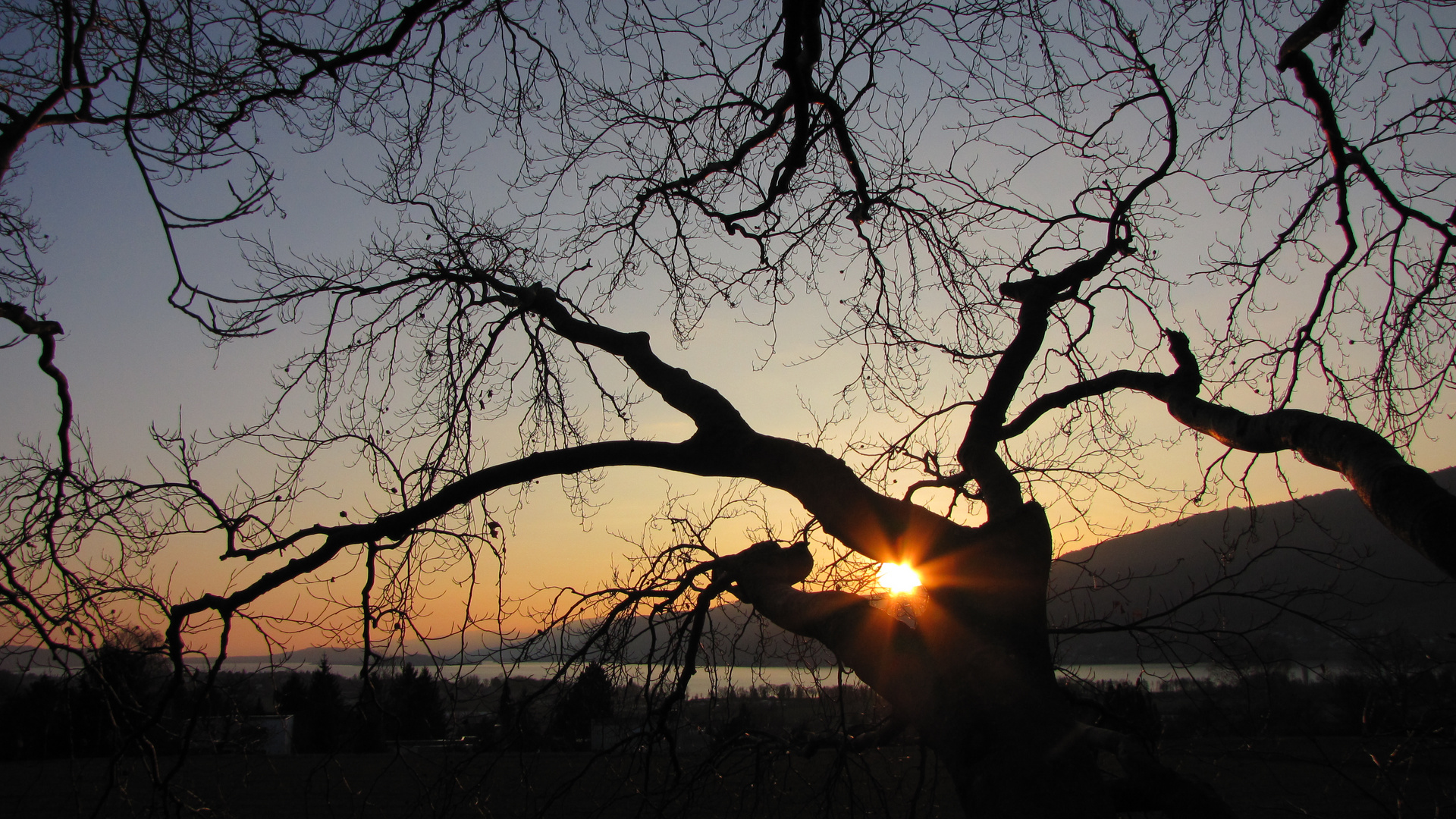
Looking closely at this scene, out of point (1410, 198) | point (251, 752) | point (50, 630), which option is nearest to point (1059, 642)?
point (1410, 198)

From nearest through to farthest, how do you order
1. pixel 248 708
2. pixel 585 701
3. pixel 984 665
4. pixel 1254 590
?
1. pixel 984 665
2. pixel 1254 590
3. pixel 585 701
4. pixel 248 708

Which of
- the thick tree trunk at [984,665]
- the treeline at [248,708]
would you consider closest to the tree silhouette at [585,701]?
the treeline at [248,708]

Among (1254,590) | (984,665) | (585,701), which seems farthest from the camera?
(585,701)

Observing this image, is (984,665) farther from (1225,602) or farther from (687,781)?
(1225,602)

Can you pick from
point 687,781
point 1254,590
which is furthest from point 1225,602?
point 687,781

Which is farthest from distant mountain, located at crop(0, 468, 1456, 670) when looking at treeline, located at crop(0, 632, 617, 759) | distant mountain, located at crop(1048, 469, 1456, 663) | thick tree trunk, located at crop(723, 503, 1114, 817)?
thick tree trunk, located at crop(723, 503, 1114, 817)

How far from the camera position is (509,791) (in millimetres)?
4023

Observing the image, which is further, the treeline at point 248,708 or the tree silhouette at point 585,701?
the tree silhouette at point 585,701

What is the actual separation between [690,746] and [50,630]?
2.94 metres

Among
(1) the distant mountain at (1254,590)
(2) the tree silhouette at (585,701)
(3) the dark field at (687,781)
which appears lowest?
(3) the dark field at (687,781)

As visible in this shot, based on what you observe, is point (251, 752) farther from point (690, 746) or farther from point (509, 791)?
point (690, 746)

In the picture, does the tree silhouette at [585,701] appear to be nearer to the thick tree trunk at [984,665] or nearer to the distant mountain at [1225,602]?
the distant mountain at [1225,602]

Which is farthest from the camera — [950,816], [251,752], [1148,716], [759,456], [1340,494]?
[950,816]

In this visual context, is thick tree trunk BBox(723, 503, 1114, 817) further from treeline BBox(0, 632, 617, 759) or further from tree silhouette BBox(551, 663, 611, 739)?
treeline BBox(0, 632, 617, 759)
